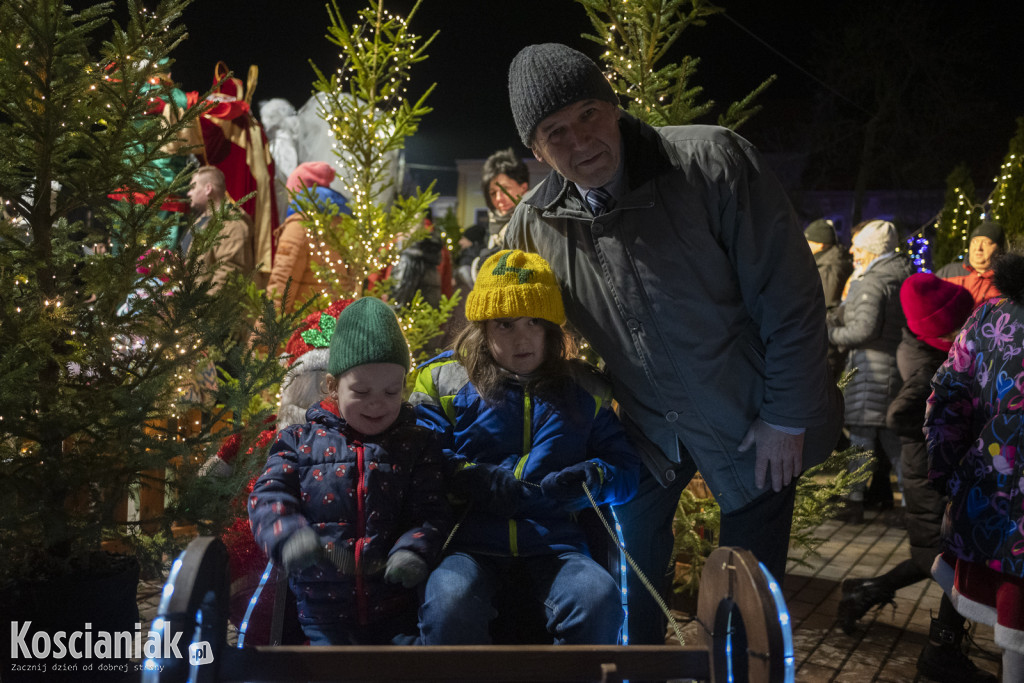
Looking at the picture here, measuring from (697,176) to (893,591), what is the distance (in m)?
2.85

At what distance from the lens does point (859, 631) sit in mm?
4145

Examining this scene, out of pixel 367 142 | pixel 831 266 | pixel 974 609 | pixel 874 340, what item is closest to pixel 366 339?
pixel 974 609

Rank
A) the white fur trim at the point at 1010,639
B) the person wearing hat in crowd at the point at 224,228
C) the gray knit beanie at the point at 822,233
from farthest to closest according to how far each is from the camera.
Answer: the gray knit beanie at the point at 822,233 < the person wearing hat in crowd at the point at 224,228 < the white fur trim at the point at 1010,639

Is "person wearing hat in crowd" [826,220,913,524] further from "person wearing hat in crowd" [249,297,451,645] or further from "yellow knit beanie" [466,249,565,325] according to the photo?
"person wearing hat in crowd" [249,297,451,645]

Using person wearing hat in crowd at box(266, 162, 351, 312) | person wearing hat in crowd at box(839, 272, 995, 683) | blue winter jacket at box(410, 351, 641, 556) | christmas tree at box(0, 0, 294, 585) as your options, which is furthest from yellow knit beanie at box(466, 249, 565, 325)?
person wearing hat in crowd at box(266, 162, 351, 312)

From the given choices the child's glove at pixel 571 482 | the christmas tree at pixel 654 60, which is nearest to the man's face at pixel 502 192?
the christmas tree at pixel 654 60

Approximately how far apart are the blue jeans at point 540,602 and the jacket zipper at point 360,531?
6.8 inches

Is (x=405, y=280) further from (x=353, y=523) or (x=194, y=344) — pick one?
(x=353, y=523)

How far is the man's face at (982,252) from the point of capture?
562 cm

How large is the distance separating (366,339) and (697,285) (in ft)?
3.29

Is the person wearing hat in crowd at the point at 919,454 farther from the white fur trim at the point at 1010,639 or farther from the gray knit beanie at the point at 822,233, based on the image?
the gray knit beanie at the point at 822,233

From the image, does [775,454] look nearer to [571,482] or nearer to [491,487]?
[571,482]

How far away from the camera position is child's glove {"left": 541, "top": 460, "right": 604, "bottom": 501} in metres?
2.37

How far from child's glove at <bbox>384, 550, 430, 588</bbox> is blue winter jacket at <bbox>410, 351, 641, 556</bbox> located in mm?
292
